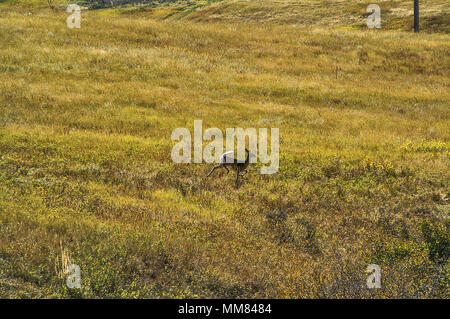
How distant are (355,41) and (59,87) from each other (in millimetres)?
23502

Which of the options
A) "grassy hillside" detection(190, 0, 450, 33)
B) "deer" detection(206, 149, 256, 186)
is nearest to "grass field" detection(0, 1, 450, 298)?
"deer" detection(206, 149, 256, 186)

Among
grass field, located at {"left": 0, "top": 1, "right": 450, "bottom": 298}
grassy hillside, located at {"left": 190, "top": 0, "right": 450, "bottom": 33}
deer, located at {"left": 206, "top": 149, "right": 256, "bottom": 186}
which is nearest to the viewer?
grass field, located at {"left": 0, "top": 1, "right": 450, "bottom": 298}

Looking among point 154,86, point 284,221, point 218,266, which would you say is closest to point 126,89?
point 154,86

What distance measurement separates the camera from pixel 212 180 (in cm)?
948

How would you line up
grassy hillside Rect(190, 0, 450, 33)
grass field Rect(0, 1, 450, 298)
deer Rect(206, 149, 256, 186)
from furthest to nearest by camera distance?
1. grassy hillside Rect(190, 0, 450, 33)
2. deer Rect(206, 149, 256, 186)
3. grass field Rect(0, 1, 450, 298)

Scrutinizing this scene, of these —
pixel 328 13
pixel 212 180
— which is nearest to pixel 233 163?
pixel 212 180

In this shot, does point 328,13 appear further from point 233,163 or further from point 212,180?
point 212,180

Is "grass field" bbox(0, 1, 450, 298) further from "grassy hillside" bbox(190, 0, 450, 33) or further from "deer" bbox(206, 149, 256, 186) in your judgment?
"grassy hillside" bbox(190, 0, 450, 33)

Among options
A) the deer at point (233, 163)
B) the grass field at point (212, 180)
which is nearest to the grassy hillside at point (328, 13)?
the grass field at point (212, 180)

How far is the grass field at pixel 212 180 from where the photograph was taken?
212 inches

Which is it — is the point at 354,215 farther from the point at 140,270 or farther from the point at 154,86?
the point at 154,86

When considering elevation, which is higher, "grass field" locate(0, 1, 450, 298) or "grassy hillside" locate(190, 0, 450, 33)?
"grassy hillside" locate(190, 0, 450, 33)

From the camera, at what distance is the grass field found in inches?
212

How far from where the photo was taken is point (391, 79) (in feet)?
75.0
